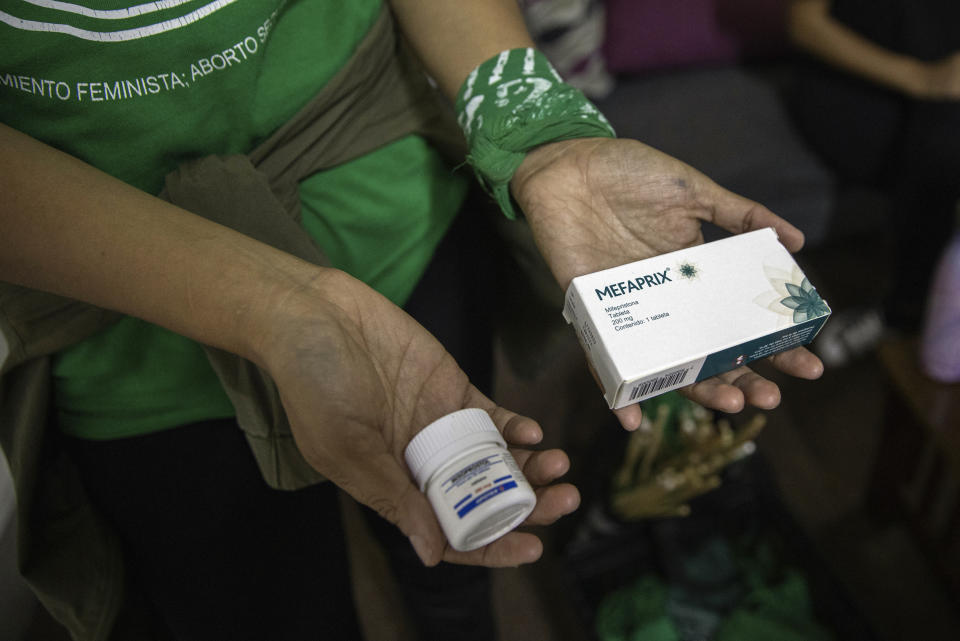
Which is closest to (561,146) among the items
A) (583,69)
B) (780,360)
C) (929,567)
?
(780,360)

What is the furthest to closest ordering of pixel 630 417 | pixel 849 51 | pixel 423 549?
pixel 849 51 < pixel 630 417 < pixel 423 549

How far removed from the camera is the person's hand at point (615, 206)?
63 cm

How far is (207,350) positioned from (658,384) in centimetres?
38

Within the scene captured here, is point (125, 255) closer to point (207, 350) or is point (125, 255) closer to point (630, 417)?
point (207, 350)

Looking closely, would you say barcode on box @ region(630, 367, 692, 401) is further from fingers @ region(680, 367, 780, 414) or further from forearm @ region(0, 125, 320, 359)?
forearm @ region(0, 125, 320, 359)

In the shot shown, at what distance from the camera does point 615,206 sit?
642 millimetres

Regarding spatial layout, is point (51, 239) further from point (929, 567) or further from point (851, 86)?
point (851, 86)

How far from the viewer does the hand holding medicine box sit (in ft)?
1.83

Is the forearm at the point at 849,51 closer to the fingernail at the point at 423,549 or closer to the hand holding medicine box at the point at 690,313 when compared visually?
the hand holding medicine box at the point at 690,313

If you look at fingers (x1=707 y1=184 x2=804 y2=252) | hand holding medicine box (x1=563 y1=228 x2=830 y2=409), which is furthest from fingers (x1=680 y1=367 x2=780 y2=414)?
fingers (x1=707 y1=184 x2=804 y2=252)

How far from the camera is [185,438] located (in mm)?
608

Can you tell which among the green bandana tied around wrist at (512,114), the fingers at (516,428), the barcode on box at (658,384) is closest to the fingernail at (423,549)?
the fingers at (516,428)

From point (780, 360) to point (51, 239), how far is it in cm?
60

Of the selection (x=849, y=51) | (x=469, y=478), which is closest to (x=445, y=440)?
(x=469, y=478)
